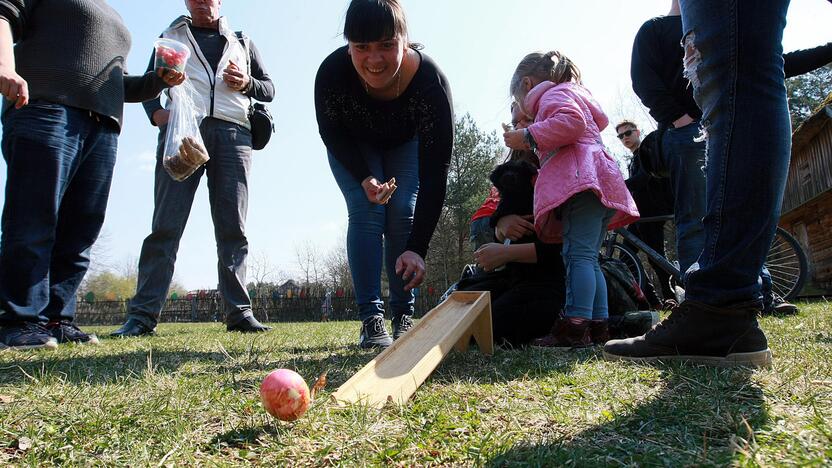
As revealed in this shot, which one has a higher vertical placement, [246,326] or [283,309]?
[246,326]

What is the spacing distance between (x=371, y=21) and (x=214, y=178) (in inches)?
93.7

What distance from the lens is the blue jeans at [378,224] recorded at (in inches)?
123

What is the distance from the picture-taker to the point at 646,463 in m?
1.08

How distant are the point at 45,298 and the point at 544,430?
2.91m

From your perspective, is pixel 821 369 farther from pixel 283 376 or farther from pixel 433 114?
pixel 433 114

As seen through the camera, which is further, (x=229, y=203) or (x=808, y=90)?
(x=808, y=90)

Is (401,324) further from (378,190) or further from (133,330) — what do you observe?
(133,330)

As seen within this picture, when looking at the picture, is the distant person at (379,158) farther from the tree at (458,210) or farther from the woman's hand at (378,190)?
the tree at (458,210)

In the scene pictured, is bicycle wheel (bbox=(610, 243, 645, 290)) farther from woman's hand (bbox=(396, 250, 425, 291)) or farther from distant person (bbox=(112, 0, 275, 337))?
distant person (bbox=(112, 0, 275, 337))

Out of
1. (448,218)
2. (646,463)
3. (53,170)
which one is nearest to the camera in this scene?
(646,463)

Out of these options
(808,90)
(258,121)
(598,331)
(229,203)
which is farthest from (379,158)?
(808,90)

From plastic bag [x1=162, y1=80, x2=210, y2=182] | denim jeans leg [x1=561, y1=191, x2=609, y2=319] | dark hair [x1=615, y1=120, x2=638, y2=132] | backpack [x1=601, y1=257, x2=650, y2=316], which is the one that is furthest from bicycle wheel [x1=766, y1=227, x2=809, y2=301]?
plastic bag [x1=162, y1=80, x2=210, y2=182]

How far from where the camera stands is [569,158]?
9.85 ft

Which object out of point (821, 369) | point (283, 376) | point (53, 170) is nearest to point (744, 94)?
point (821, 369)
